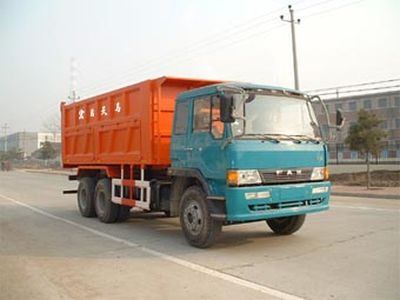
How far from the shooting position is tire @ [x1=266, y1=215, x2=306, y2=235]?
9.80 metres

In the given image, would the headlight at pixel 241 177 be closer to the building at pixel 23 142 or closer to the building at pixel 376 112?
the building at pixel 376 112

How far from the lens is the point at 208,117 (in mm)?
8602

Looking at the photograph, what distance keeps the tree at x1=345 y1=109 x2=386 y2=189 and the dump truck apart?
1463cm

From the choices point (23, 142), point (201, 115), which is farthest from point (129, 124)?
point (23, 142)

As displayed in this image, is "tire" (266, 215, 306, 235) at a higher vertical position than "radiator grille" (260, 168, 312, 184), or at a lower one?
lower

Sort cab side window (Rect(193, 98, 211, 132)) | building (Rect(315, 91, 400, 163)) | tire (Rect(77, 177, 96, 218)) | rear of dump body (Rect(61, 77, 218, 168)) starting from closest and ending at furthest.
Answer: cab side window (Rect(193, 98, 211, 132)), rear of dump body (Rect(61, 77, 218, 168)), tire (Rect(77, 177, 96, 218)), building (Rect(315, 91, 400, 163))

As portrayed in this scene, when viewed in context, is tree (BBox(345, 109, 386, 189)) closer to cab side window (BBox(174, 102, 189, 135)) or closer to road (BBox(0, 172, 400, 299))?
road (BBox(0, 172, 400, 299))

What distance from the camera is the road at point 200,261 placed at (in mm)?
6176

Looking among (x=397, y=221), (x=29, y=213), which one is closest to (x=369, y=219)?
(x=397, y=221)

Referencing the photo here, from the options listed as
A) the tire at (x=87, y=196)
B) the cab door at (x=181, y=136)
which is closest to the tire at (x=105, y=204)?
the tire at (x=87, y=196)

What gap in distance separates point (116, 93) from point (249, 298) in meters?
7.05

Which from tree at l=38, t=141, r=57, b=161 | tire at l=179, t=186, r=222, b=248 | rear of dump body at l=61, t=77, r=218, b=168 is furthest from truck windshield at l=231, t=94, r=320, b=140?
tree at l=38, t=141, r=57, b=161

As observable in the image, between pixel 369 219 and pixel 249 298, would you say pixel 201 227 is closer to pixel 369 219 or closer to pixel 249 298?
pixel 249 298

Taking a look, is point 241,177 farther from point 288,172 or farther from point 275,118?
point 275,118
